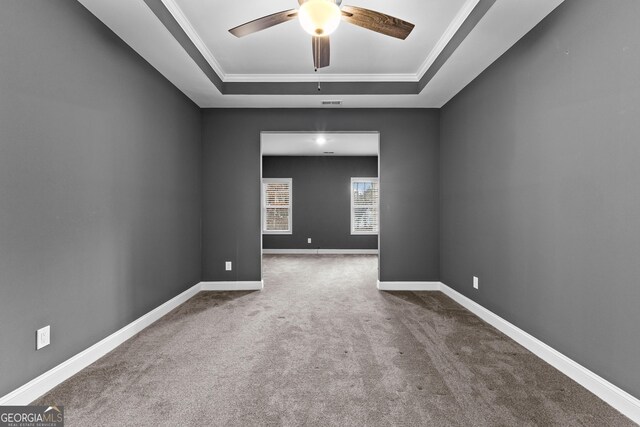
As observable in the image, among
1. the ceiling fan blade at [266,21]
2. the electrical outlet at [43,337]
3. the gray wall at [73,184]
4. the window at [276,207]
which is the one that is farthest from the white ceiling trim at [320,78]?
the window at [276,207]

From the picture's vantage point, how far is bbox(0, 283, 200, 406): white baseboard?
1758 millimetres

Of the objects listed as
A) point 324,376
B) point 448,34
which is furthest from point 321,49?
point 324,376

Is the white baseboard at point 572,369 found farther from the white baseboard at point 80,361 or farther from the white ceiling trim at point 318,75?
the white baseboard at point 80,361

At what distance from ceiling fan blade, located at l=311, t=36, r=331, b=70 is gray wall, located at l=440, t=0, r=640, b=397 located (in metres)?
1.69

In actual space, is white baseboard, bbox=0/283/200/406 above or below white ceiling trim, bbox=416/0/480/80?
below

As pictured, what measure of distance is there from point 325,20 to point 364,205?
701 centimetres

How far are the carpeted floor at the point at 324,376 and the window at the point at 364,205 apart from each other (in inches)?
203

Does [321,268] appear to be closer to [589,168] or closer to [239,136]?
[239,136]

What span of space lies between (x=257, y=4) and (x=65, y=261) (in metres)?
2.45

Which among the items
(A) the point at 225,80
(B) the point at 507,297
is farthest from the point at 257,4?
(B) the point at 507,297

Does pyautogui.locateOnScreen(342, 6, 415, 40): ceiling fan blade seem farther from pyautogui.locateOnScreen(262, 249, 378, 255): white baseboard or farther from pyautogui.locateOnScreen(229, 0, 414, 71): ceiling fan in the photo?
pyautogui.locateOnScreen(262, 249, 378, 255): white baseboard

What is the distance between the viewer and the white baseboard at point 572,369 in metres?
1.71

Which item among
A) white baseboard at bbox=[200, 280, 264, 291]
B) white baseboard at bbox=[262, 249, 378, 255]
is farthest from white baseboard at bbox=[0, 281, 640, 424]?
white baseboard at bbox=[262, 249, 378, 255]

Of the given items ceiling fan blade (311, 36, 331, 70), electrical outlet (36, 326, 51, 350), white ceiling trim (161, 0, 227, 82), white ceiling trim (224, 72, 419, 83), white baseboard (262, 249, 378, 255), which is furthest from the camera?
white baseboard (262, 249, 378, 255)
